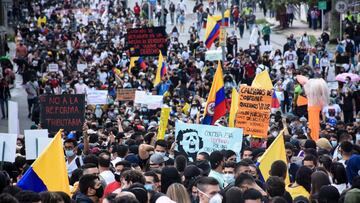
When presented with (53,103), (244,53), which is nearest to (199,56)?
(244,53)

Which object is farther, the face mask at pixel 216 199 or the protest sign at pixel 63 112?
the protest sign at pixel 63 112

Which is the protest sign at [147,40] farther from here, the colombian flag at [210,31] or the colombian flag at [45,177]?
the colombian flag at [45,177]

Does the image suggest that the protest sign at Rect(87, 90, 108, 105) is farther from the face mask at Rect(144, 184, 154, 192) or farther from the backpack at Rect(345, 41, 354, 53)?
the face mask at Rect(144, 184, 154, 192)

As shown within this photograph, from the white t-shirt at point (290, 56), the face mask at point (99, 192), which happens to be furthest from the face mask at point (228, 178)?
the white t-shirt at point (290, 56)

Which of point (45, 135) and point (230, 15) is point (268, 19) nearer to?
point (230, 15)

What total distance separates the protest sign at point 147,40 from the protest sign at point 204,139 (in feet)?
56.6

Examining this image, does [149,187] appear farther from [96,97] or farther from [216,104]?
[96,97]

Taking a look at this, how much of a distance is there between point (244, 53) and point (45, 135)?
21.8 meters

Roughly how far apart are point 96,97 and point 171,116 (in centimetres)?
271

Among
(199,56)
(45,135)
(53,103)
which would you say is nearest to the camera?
(45,135)

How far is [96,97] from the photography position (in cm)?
2731

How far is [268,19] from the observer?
58031 millimetres

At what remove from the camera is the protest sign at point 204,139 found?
15.5 m

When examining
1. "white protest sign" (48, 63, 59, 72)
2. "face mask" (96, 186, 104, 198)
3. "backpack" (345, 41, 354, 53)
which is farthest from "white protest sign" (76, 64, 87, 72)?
"face mask" (96, 186, 104, 198)
